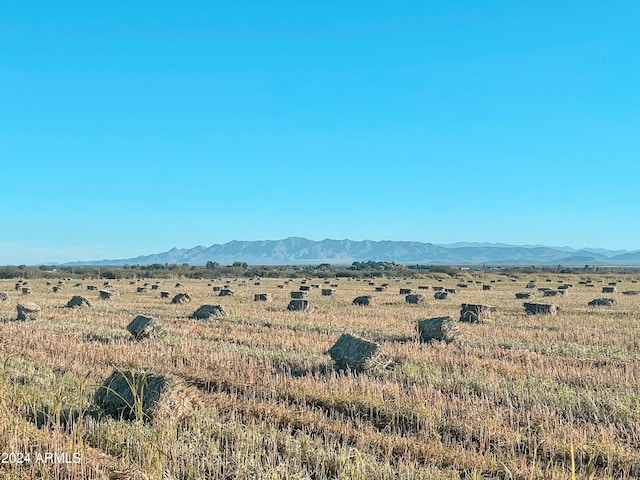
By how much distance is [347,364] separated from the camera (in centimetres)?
1138

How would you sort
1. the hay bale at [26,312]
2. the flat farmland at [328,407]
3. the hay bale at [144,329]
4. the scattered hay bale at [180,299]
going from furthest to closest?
1. the scattered hay bale at [180,299]
2. the hay bale at [26,312]
3. the hay bale at [144,329]
4. the flat farmland at [328,407]

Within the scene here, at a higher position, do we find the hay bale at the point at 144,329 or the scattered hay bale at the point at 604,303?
the hay bale at the point at 144,329

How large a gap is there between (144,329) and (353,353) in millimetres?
6678

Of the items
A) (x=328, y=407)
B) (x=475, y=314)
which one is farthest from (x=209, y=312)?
(x=328, y=407)

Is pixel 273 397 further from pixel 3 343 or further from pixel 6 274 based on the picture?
pixel 6 274

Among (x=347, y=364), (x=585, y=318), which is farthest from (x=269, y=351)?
A: (x=585, y=318)

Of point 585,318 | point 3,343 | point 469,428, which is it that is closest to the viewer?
point 469,428

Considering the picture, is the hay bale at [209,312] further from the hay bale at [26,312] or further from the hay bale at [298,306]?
the hay bale at [26,312]

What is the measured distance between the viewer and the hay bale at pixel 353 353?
11352 millimetres

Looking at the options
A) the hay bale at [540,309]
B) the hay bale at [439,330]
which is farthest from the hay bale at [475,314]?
the hay bale at [439,330]

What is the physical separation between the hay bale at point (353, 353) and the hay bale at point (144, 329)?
6.04 m

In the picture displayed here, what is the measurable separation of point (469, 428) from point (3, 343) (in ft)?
39.5

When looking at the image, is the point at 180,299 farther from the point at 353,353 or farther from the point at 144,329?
the point at 353,353

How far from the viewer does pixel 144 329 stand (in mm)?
15547
